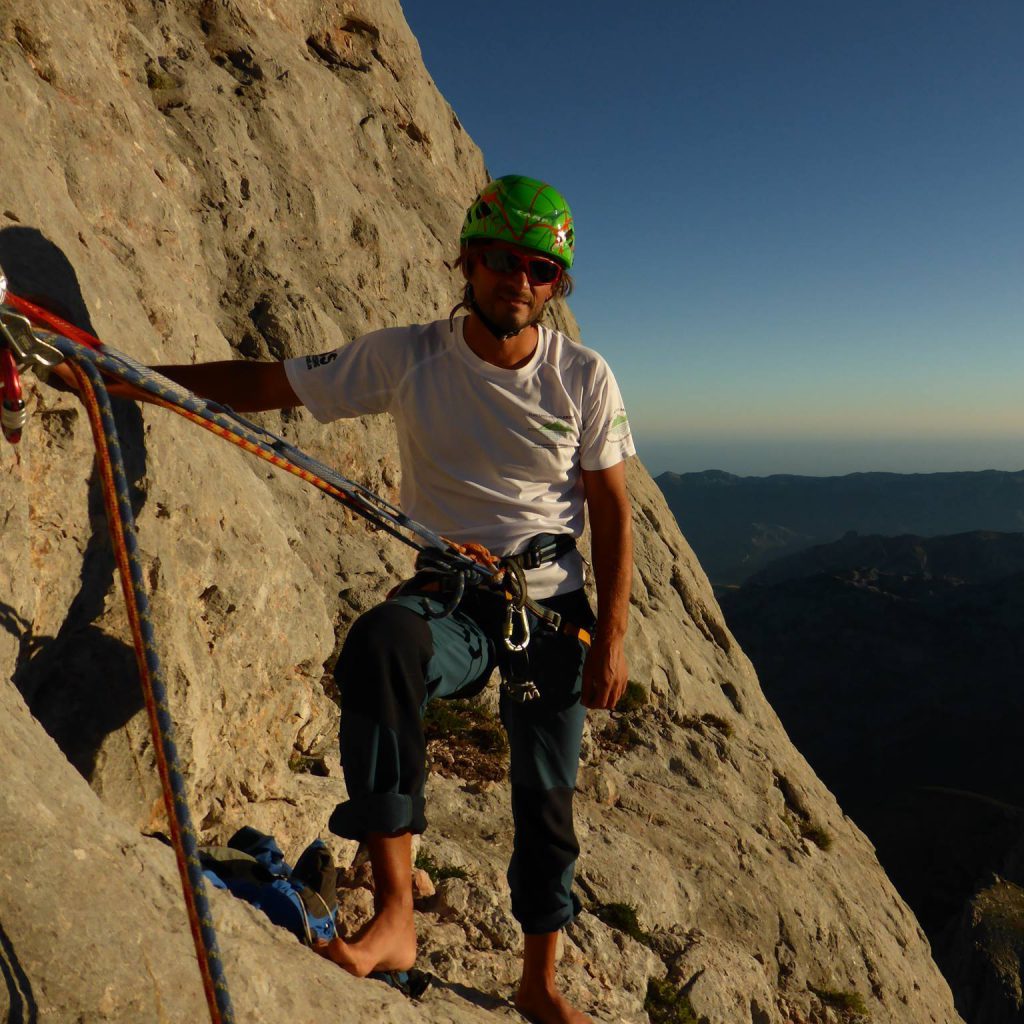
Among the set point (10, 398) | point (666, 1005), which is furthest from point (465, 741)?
point (10, 398)

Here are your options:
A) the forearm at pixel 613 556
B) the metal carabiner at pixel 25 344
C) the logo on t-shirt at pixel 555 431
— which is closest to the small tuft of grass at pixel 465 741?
the forearm at pixel 613 556

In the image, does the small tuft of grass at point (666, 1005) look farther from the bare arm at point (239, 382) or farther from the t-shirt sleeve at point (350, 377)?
the bare arm at point (239, 382)

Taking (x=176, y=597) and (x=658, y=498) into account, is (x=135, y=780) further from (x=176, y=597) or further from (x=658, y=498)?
(x=658, y=498)

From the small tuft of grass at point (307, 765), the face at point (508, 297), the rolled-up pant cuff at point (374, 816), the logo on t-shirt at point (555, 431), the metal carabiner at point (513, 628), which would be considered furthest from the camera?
the small tuft of grass at point (307, 765)

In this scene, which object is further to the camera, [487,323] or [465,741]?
[465,741]

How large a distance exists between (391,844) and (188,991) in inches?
44.9

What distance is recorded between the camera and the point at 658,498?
20078mm

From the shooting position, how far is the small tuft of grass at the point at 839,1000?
9398 millimetres

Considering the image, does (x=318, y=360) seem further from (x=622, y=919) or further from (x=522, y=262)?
(x=622, y=919)

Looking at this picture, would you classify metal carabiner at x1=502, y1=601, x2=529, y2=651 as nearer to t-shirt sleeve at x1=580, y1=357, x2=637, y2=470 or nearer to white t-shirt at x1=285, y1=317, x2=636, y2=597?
white t-shirt at x1=285, y1=317, x2=636, y2=597

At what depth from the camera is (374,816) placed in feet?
12.6

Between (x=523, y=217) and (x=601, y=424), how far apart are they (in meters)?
1.30

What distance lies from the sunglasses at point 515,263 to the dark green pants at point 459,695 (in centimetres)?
190

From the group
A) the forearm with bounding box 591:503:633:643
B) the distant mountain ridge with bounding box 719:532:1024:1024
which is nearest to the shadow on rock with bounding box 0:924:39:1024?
the forearm with bounding box 591:503:633:643
